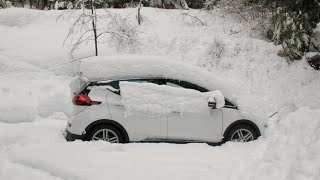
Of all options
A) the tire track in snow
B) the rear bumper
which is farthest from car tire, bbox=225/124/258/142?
the tire track in snow

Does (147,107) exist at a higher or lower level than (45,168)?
higher

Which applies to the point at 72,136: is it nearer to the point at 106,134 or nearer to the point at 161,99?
the point at 106,134

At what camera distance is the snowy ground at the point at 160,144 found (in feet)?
18.7

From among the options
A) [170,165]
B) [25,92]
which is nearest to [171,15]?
[25,92]

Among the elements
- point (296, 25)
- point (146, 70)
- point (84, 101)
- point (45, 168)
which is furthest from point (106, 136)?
point (296, 25)

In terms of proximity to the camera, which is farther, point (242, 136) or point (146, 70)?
point (242, 136)

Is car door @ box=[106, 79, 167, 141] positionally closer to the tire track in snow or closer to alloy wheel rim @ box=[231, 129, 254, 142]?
alloy wheel rim @ box=[231, 129, 254, 142]

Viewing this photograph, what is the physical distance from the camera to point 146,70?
789 cm

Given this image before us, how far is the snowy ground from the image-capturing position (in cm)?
570

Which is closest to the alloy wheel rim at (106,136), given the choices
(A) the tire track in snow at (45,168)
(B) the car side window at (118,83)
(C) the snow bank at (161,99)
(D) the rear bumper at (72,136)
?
(D) the rear bumper at (72,136)

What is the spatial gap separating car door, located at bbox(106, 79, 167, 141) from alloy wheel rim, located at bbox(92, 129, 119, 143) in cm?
26

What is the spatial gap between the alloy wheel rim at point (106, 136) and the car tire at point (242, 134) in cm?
213

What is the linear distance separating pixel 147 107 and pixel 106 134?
0.91 meters

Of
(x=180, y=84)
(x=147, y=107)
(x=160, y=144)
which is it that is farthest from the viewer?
(x=180, y=84)
